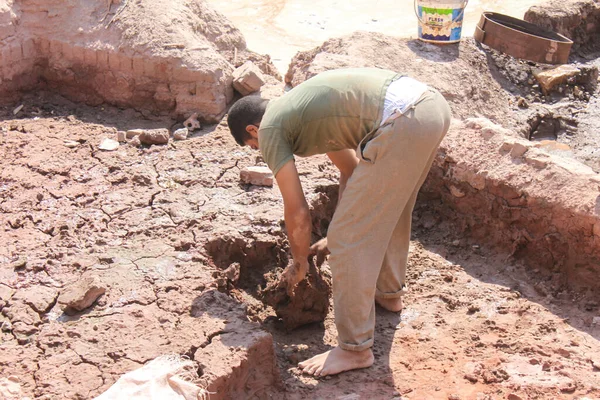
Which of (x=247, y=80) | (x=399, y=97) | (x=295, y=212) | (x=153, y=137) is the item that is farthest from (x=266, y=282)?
(x=247, y=80)

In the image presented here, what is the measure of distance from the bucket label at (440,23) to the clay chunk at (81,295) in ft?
14.0

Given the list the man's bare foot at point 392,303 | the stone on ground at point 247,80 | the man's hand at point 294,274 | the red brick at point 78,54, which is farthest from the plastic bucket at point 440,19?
the man's hand at point 294,274

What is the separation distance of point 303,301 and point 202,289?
544mm

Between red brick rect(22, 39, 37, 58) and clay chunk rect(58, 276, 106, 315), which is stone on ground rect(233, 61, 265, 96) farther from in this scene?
clay chunk rect(58, 276, 106, 315)

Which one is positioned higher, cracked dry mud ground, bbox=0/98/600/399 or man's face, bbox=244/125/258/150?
man's face, bbox=244/125/258/150

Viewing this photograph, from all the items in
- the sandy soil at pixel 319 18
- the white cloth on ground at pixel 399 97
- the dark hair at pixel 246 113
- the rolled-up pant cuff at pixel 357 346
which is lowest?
the rolled-up pant cuff at pixel 357 346

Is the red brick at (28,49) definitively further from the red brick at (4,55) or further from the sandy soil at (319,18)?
the sandy soil at (319,18)

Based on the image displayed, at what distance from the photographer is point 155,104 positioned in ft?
17.7

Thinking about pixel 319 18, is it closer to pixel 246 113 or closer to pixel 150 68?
pixel 150 68

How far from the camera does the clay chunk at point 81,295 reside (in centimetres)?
324

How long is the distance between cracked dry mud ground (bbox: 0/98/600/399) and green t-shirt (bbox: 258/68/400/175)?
891mm

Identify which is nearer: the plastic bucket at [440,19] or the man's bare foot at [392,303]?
the man's bare foot at [392,303]

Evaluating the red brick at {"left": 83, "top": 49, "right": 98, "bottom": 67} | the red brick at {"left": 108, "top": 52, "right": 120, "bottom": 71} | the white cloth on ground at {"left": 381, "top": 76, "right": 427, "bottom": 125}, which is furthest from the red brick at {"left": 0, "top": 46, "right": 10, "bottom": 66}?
the white cloth on ground at {"left": 381, "top": 76, "right": 427, "bottom": 125}

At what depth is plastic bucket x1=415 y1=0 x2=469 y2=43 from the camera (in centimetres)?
633
